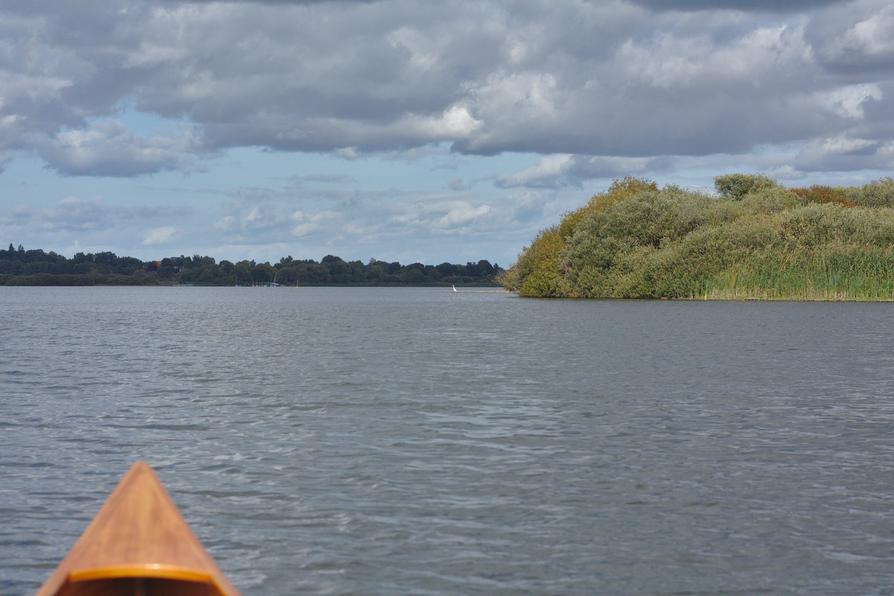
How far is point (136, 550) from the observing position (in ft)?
24.6

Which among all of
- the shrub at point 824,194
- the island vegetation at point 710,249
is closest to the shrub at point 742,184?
the shrub at point 824,194

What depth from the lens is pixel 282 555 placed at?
11.4m

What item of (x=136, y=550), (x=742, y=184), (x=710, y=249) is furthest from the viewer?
(x=742, y=184)

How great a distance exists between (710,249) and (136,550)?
89.0 meters

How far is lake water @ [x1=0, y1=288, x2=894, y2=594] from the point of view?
11031 millimetres

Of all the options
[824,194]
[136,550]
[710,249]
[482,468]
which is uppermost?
[824,194]

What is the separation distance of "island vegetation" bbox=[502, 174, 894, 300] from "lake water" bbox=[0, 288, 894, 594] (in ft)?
166

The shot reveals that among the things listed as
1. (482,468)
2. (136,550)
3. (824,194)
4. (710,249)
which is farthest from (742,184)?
(136,550)

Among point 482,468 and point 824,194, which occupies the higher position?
point 824,194

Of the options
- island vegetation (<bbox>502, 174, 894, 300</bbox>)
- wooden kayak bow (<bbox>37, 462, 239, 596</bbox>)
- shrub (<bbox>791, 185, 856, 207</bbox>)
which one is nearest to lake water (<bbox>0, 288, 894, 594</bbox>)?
wooden kayak bow (<bbox>37, 462, 239, 596</bbox>)

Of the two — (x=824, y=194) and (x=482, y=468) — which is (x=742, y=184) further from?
(x=482, y=468)

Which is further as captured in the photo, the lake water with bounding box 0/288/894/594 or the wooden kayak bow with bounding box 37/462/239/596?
the lake water with bounding box 0/288/894/594

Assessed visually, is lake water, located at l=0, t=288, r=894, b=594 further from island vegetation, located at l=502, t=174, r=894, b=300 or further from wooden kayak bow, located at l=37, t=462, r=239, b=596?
island vegetation, located at l=502, t=174, r=894, b=300

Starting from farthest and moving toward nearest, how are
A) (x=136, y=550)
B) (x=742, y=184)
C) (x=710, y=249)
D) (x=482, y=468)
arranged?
(x=742, y=184), (x=710, y=249), (x=482, y=468), (x=136, y=550)
